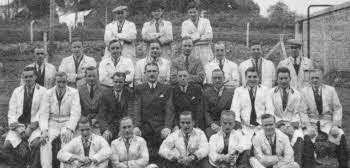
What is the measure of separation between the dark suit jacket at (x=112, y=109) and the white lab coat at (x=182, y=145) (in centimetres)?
104

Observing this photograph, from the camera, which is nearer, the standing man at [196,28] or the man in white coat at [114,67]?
the man in white coat at [114,67]

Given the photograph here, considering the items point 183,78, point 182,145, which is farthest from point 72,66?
point 182,145

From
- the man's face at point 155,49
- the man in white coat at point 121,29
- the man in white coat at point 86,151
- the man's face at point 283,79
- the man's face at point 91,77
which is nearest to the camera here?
the man in white coat at point 86,151

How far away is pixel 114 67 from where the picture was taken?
8.75m

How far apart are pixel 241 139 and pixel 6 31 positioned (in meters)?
20.3

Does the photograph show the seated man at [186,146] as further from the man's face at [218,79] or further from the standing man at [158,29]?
the standing man at [158,29]

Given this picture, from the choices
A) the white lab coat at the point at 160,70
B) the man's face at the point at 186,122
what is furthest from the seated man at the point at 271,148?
the white lab coat at the point at 160,70

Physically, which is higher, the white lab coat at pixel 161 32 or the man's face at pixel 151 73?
the white lab coat at pixel 161 32

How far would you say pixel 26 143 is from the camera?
7641 mm

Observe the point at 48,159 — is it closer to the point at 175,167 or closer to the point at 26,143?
the point at 26,143

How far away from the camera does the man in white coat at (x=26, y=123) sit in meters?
7.52

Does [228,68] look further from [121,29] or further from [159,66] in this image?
[121,29]

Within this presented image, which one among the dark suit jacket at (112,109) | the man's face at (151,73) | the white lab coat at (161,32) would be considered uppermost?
the white lab coat at (161,32)

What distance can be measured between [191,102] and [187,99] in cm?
8
